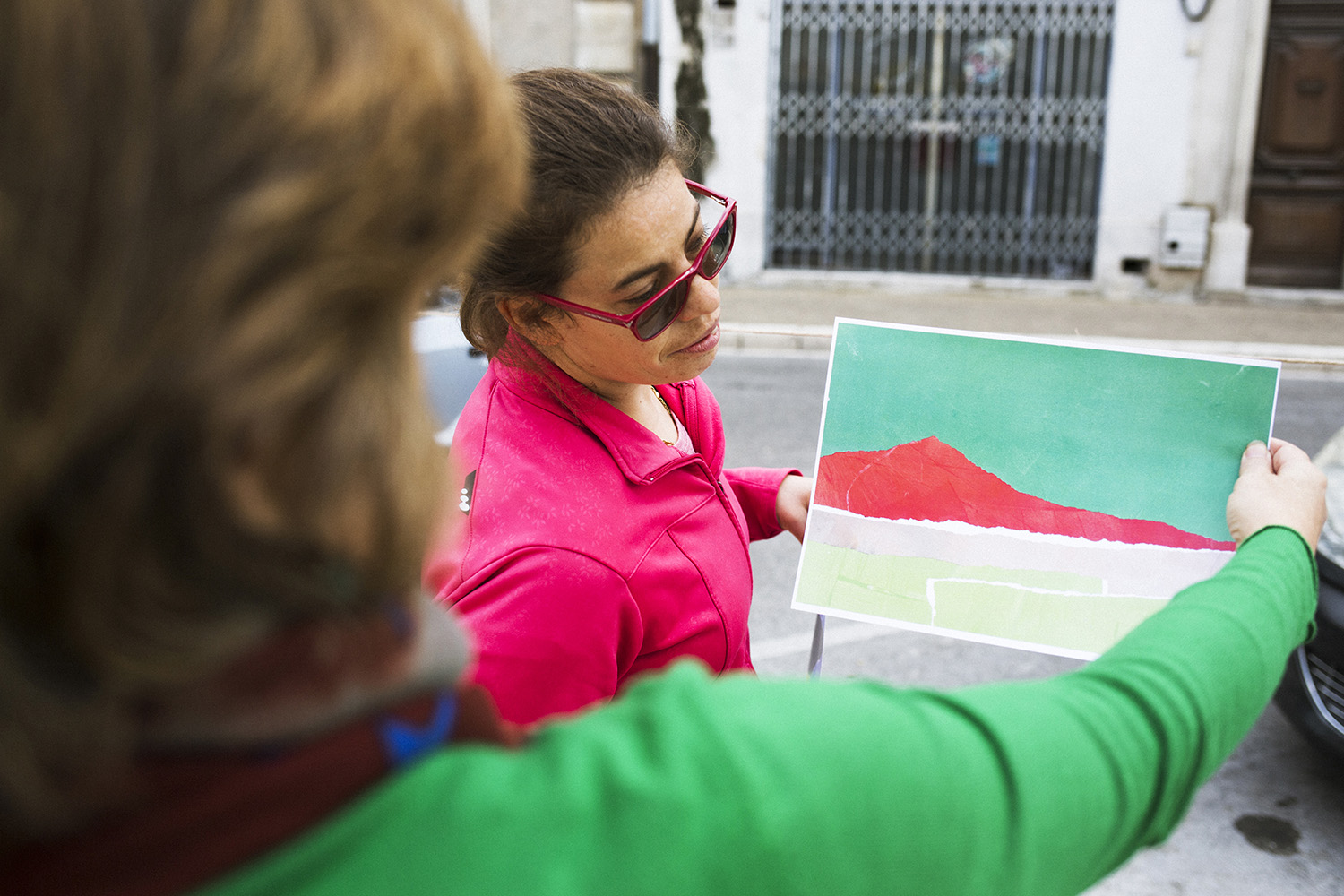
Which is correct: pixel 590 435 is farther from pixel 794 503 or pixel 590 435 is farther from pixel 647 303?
pixel 794 503

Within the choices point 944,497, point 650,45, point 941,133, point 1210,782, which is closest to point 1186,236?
point 941,133

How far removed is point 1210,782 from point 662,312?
96.4 inches

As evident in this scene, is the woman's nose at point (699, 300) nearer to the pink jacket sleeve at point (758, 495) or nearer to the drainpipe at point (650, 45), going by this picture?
the pink jacket sleeve at point (758, 495)

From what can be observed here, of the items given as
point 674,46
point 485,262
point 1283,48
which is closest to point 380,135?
point 485,262

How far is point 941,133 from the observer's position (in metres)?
11.0

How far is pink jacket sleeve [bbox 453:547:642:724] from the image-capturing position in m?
1.27

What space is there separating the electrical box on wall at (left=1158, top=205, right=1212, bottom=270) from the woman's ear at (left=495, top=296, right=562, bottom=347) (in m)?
10.6

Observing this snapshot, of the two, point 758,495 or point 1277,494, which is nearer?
point 1277,494

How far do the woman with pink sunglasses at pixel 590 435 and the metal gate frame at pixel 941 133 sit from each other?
32.9 feet

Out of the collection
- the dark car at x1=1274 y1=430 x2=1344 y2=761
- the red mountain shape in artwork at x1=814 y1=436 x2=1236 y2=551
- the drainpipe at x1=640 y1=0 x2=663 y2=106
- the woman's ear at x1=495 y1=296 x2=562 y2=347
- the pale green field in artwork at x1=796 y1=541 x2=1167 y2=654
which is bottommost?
the dark car at x1=1274 y1=430 x2=1344 y2=761

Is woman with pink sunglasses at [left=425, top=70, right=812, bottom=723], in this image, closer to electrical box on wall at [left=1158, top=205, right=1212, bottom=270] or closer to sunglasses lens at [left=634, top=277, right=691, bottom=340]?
sunglasses lens at [left=634, top=277, right=691, bottom=340]

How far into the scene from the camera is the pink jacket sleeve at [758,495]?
1.99 metres

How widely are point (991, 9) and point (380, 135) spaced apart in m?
11.4

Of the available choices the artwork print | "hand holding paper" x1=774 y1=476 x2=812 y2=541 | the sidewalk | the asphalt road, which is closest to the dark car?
the asphalt road
